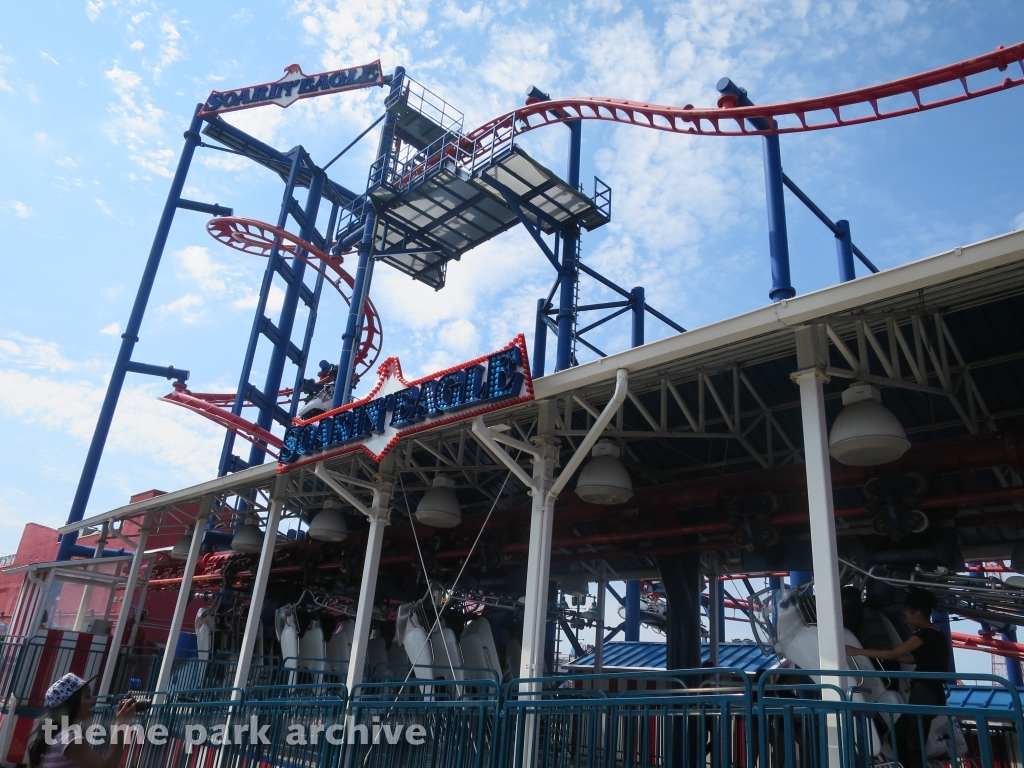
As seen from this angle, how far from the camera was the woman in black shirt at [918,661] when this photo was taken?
6070mm

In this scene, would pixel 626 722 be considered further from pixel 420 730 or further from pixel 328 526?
pixel 328 526

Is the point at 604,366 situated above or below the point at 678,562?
above

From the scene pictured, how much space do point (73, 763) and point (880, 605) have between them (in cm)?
709

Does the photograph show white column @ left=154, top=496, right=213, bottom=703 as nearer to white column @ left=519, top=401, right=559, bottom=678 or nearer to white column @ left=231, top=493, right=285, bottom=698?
white column @ left=231, top=493, right=285, bottom=698

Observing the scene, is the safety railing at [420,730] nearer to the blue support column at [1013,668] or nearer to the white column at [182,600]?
the white column at [182,600]

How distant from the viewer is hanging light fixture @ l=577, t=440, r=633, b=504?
9.13 meters

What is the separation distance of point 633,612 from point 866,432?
17.1 meters

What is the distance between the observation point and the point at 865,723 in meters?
4.39

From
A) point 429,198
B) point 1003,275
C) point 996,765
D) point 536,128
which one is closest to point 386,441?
point 1003,275

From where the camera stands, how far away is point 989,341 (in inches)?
315

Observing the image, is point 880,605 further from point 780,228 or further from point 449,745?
point 780,228

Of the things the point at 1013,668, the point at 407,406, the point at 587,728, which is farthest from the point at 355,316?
the point at 1013,668

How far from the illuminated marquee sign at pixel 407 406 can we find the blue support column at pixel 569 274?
7.62m

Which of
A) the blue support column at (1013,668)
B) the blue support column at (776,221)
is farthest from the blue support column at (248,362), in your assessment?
the blue support column at (1013,668)
